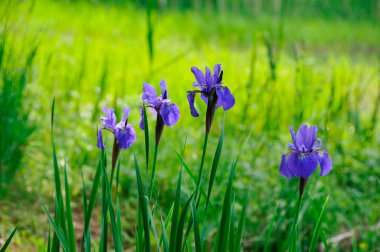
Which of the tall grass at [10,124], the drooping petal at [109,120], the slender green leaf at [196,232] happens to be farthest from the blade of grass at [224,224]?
the tall grass at [10,124]

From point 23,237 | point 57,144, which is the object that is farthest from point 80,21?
point 23,237

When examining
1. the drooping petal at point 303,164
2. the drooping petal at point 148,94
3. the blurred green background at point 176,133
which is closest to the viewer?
the drooping petal at point 303,164

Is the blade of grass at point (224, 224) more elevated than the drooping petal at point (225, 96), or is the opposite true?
the drooping petal at point (225, 96)

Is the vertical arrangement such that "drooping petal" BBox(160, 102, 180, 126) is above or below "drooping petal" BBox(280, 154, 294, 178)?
above

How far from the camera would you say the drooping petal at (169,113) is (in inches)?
49.3

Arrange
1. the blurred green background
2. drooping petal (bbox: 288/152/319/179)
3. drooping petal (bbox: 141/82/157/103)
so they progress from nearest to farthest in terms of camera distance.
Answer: drooping petal (bbox: 288/152/319/179)
drooping petal (bbox: 141/82/157/103)
the blurred green background

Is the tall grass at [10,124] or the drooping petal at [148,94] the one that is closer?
the drooping petal at [148,94]

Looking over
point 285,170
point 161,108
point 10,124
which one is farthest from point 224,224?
point 10,124

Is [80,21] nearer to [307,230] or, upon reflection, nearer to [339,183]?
[339,183]

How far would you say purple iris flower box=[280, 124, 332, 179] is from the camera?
3.85 ft

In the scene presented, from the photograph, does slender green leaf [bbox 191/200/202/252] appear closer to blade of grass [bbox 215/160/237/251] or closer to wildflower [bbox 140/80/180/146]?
blade of grass [bbox 215/160/237/251]

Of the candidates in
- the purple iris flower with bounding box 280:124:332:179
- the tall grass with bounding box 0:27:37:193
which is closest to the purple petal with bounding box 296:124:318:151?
the purple iris flower with bounding box 280:124:332:179

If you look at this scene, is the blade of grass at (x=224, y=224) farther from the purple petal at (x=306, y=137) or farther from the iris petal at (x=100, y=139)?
the iris petal at (x=100, y=139)

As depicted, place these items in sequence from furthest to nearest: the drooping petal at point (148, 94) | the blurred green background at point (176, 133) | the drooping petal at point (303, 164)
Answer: the blurred green background at point (176, 133) < the drooping petal at point (148, 94) < the drooping petal at point (303, 164)
